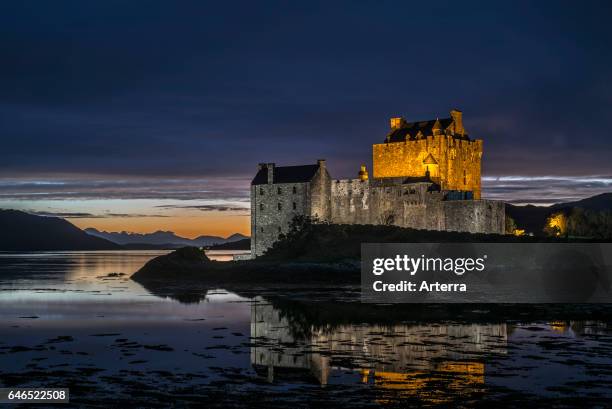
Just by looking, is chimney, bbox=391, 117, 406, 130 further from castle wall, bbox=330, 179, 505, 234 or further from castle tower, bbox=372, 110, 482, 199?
castle wall, bbox=330, 179, 505, 234

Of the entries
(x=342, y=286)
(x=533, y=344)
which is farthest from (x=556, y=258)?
(x=533, y=344)

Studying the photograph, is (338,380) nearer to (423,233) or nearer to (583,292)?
(583,292)

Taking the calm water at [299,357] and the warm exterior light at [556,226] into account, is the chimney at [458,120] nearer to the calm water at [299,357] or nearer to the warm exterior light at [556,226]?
the warm exterior light at [556,226]

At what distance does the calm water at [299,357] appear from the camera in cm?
1462

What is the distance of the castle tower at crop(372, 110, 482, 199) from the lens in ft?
209

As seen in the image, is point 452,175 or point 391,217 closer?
point 391,217

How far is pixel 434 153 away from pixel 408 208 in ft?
30.1

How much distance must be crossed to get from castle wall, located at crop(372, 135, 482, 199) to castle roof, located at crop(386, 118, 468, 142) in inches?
27.1

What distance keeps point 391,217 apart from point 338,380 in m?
41.5

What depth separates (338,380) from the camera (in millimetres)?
15859

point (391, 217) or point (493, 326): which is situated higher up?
point (391, 217)

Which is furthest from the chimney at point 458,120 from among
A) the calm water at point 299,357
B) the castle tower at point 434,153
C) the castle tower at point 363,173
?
the calm water at point 299,357

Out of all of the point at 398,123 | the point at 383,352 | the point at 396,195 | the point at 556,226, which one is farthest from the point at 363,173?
the point at 383,352

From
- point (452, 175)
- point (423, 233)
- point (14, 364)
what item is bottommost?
point (14, 364)
